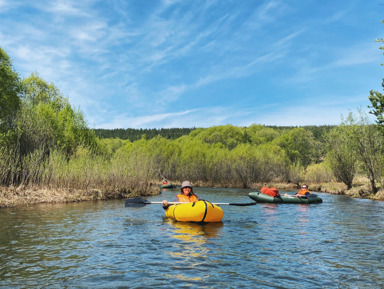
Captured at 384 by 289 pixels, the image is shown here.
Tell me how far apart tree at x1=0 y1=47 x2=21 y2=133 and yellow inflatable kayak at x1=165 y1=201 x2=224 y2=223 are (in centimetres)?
1682

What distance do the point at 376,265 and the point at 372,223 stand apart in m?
6.82

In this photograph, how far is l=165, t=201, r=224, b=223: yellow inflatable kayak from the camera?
1153cm

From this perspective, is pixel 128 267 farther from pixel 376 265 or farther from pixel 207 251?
pixel 376 265

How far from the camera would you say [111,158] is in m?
24.3

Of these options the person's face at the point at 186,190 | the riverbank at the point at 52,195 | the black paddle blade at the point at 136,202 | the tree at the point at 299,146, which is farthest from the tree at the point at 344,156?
the tree at the point at 299,146

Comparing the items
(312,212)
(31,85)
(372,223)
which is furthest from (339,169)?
(31,85)

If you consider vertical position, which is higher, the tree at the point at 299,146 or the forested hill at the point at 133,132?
the forested hill at the point at 133,132

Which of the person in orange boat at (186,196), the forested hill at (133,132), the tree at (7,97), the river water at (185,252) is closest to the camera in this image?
the river water at (185,252)

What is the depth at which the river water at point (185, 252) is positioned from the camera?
614cm

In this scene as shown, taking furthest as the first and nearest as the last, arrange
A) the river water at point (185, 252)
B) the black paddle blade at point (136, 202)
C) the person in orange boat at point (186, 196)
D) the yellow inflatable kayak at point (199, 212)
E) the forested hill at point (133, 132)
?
the forested hill at point (133, 132), the black paddle blade at point (136, 202), the person in orange boat at point (186, 196), the yellow inflatable kayak at point (199, 212), the river water at point (185, 252)

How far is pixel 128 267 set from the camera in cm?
689

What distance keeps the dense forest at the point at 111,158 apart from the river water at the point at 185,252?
6371 millimetres

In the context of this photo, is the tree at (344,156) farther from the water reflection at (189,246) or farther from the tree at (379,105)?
the water reflection at (189,246)

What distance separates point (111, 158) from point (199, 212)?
14.4 metres
